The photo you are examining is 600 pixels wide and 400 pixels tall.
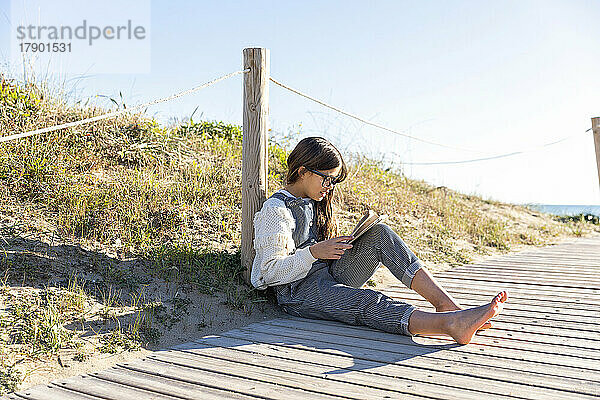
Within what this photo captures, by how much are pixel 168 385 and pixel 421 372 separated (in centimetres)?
96

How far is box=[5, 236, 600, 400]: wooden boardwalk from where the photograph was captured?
205cm

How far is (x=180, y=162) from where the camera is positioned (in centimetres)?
525

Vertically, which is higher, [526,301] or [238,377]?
[526,301]

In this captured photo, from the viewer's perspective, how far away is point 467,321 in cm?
257

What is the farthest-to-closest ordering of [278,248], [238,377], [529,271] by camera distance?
1. [529,271]
2. [278,248]
3. [238,377]

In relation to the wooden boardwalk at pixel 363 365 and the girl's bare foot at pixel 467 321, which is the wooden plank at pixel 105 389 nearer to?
the wooden boardwalk at pixel 363 365

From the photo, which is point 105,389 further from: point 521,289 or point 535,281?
point 535,281

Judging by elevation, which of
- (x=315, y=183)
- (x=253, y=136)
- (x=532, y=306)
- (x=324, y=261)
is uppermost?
(x=253, y=136)

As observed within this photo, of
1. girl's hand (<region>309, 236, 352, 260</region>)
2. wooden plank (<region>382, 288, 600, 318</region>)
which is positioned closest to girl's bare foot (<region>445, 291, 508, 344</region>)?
girl's hand (<region>309, 236, 352, 260</region>)

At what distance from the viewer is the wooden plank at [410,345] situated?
2.42 m

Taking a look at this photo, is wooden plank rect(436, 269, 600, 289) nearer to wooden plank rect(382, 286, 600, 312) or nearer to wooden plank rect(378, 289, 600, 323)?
wooden plank rect(382, 286, 600, 312)

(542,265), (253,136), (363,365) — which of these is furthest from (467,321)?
(542,265)

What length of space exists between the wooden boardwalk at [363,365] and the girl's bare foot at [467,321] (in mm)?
58

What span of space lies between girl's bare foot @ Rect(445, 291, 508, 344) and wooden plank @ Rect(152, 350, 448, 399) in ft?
1.69
